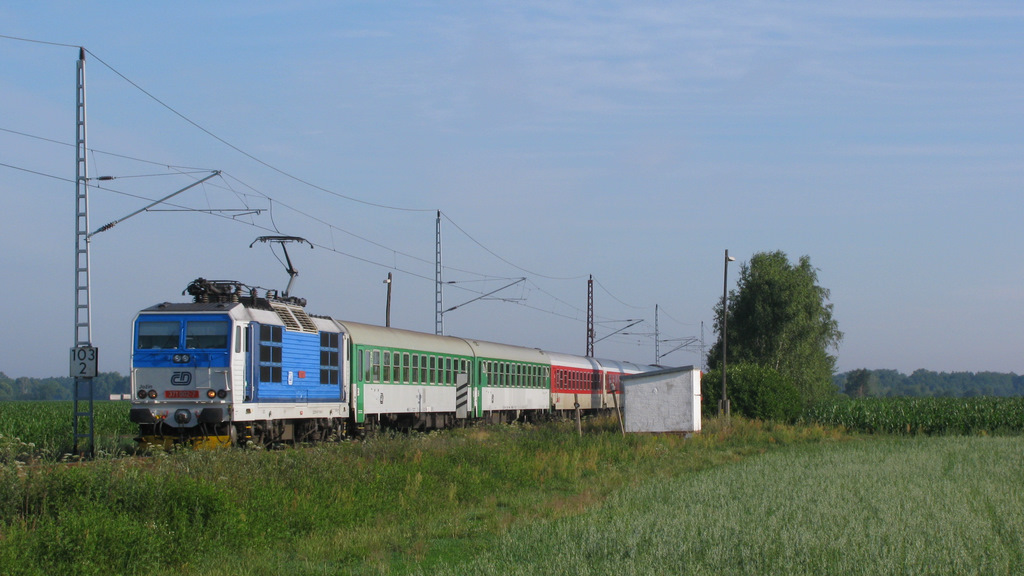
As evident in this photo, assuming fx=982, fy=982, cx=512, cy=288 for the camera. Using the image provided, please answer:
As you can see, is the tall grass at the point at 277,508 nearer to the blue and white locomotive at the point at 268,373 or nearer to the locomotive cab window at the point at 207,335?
the blue and white locomotive at the point at 268,373

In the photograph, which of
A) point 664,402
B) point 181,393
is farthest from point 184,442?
point 664,402

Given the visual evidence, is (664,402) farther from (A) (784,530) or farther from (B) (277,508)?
(B) (277,508)

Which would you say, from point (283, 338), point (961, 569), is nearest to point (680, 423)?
point (283, 338)

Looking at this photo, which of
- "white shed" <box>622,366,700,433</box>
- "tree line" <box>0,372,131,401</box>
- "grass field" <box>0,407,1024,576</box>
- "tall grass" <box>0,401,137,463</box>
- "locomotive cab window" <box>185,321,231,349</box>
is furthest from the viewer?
"tree line" <box>0,372,131,401</box>

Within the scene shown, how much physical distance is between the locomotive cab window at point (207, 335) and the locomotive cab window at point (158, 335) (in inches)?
11.8

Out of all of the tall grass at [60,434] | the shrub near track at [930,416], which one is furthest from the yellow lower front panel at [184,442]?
the shrub near track at [930,416]

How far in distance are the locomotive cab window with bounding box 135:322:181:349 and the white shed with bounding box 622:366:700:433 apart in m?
15.3

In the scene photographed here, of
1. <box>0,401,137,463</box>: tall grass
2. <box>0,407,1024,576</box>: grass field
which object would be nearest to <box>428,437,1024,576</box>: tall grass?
<box>0,407,1024,576</box>: grass field

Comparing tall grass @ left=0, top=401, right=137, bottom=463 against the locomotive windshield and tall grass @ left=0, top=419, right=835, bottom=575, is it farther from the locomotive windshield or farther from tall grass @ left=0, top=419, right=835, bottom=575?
the locomotive windshield

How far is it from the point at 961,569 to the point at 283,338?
1644cm

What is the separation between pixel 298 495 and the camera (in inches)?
548

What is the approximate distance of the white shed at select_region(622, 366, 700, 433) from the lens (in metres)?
31.1

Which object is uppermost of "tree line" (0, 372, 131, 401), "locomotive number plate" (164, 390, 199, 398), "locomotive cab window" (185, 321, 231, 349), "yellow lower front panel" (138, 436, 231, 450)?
"locomotive cab window" (185, 321, 231, 349)

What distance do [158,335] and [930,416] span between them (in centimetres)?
3800
